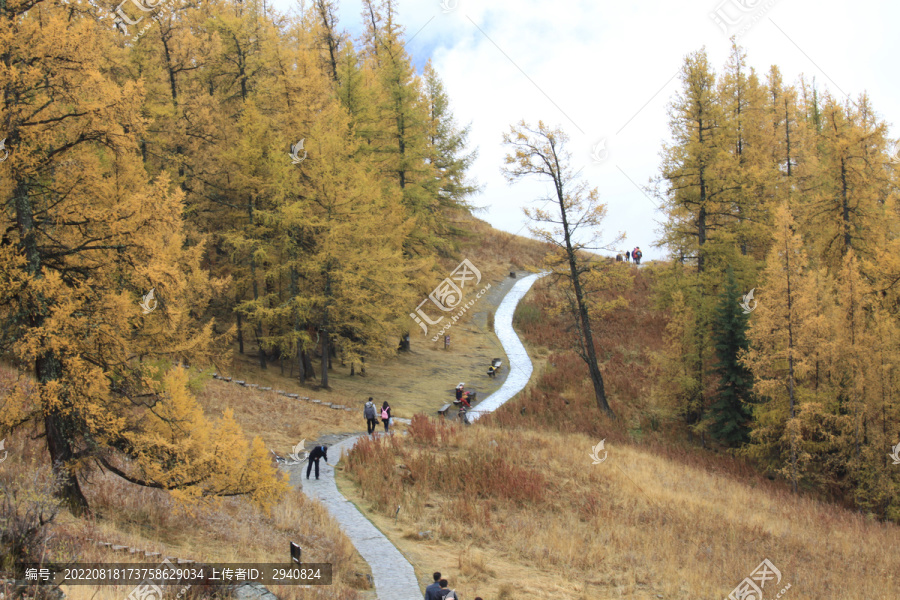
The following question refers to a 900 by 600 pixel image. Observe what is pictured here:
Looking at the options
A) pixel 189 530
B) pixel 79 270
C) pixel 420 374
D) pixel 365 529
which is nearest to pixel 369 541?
pixel 365 529

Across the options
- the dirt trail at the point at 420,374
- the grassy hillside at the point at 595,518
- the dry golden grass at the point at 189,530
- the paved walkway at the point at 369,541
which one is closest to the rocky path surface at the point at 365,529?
the paved walkway at the point at 369,541

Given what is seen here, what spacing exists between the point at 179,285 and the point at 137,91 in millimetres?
3561

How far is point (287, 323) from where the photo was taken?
2564 cm

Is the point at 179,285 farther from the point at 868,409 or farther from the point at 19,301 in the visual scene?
the point at 868,409

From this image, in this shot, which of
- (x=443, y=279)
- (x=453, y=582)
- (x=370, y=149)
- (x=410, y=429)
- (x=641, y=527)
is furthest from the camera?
(x=443, y=279)

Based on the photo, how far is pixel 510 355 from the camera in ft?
116

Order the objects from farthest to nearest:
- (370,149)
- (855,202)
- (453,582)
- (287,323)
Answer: (370,149) → (287,323) → (855,202) → (453,582)

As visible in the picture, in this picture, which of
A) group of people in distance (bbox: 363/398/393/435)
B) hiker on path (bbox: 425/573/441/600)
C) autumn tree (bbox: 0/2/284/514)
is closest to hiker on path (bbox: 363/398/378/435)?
group of people in distance (bbox: 363/398/393/435)

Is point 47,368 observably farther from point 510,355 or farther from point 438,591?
point 510,355

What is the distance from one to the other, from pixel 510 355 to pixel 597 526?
71.9 feet

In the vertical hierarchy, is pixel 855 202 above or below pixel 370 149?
below

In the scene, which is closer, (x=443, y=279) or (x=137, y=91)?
(x=137, y=91)

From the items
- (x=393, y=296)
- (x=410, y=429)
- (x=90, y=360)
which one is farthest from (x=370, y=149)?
(x=90, y=360)

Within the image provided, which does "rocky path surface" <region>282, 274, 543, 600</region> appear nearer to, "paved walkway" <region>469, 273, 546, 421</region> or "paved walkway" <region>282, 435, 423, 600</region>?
"paved walkway" <region>282, 435, 423, 600</region>
